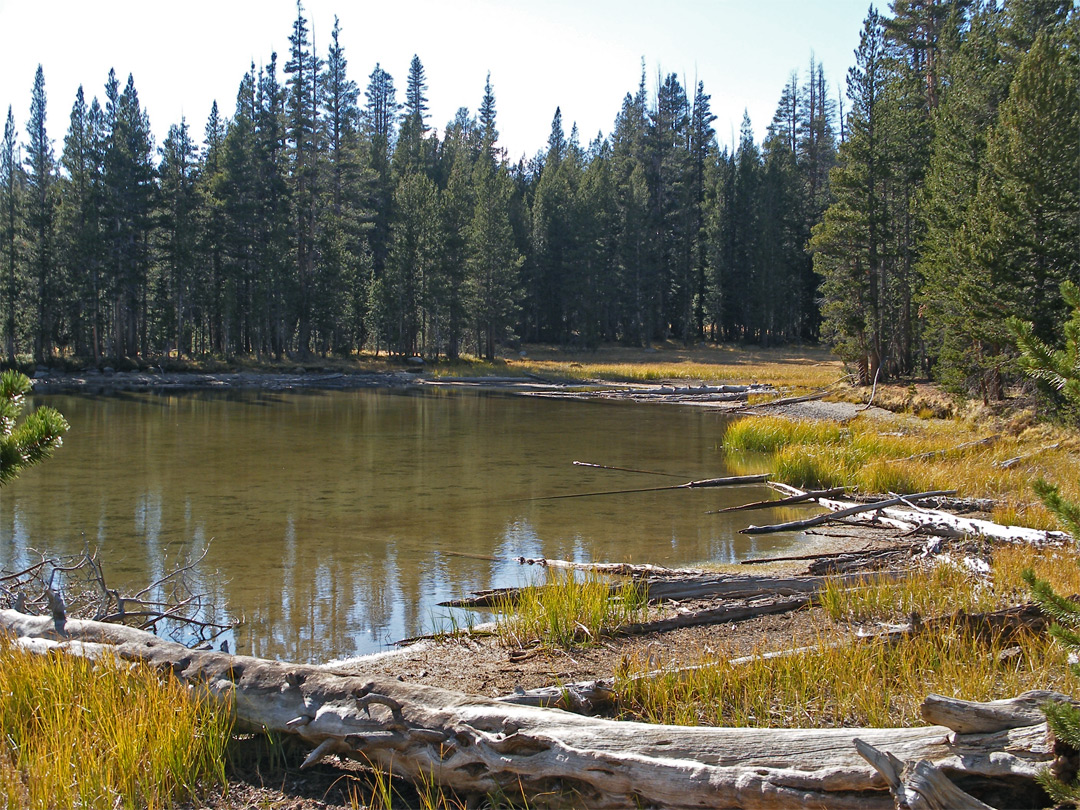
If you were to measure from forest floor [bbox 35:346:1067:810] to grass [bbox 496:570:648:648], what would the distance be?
0.48 ft

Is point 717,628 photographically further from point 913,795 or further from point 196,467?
point 196,467

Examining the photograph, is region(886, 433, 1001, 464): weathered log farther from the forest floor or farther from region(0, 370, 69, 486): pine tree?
region(0, 370, 69, 486): pine tree

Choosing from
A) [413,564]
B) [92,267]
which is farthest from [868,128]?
[92,267]

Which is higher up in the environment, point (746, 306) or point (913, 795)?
point (746, 306)

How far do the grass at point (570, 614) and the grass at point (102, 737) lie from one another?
10.4 feet

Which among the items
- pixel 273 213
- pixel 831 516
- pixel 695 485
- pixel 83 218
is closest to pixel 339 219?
pixel 273 213

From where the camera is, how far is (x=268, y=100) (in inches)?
2306

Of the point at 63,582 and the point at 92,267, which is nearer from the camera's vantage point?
the point at 63,582

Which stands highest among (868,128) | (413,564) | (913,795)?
(868,128)

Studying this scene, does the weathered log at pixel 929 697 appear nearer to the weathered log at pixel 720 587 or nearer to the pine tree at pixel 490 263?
the weathered log at pixel 720 587

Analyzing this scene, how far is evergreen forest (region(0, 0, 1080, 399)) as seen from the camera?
24500 mm

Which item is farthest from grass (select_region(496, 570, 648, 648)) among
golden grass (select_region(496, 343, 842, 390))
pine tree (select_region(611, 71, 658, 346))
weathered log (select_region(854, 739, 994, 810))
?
pine tree (select_region(611, 71, 658, 346))

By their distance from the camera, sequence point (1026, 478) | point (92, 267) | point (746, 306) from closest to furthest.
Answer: point (1026, 478)
point (92, 267)
point (746, 306)

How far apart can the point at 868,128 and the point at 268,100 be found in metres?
39.1
